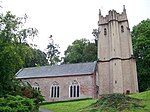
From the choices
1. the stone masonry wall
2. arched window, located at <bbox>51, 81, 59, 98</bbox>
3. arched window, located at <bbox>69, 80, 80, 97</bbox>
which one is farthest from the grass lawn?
arched window, located at <bbox>51, 81, 59, 98</bbox>

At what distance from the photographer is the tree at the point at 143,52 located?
4353cm

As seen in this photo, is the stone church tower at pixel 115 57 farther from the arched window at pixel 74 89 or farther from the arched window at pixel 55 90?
the arched window at pixel 55 90

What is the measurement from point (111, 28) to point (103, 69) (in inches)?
314

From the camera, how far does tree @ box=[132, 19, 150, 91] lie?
4353 centimetres

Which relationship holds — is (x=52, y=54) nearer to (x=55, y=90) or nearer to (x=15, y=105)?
(x=55, y=90)

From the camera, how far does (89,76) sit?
36656 millimetres

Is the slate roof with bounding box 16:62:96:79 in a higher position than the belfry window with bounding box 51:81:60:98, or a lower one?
higher

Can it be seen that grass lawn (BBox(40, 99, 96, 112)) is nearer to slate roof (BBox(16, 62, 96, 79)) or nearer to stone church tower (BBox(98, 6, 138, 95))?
slate roof (BBox(16, 62, 96, 79))

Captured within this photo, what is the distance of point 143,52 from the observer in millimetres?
45562

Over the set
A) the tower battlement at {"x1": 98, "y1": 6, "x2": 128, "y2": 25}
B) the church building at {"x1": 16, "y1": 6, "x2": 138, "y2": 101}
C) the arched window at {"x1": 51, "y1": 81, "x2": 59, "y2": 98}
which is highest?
the tower battlement at {"x1": 98, "y1": 6, "x2": 128, "y2": 25}

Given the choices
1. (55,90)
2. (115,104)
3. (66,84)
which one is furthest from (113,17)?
(115,104)

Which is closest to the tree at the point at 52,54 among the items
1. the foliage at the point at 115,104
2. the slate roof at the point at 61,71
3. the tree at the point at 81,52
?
the tree at the point at 81,52

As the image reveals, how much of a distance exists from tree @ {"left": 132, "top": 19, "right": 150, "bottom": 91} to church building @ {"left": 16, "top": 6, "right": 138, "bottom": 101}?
21.1ft

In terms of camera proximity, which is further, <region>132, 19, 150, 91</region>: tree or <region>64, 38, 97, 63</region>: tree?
<region>64, 38, 97, 63</region>: tree
